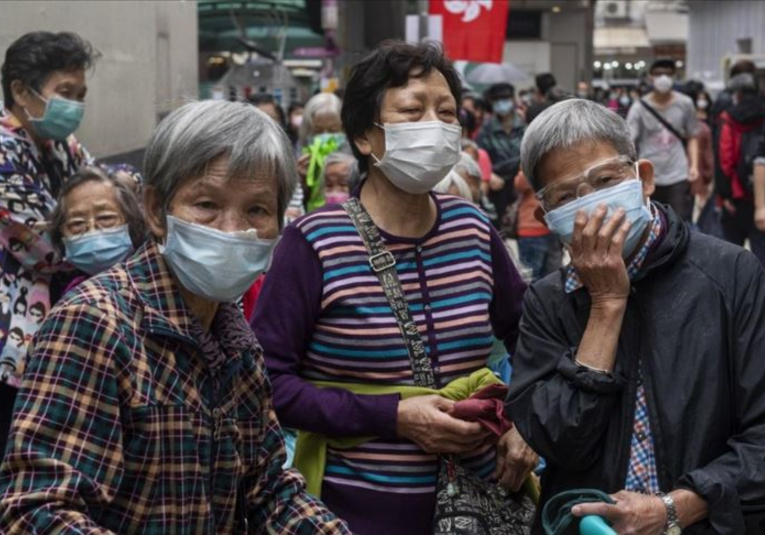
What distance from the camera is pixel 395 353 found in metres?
3.43

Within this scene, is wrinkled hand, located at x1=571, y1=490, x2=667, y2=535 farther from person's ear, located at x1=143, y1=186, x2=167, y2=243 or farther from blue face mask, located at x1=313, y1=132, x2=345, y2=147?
blue face mask, located at x1=313, y1=132, x2=345, y2=147

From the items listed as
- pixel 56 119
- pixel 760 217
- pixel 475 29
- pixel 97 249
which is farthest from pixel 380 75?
pixel 475 29

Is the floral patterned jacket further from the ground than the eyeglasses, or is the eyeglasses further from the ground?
the eyeglasses

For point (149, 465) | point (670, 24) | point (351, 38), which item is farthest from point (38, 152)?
point (670, 24)

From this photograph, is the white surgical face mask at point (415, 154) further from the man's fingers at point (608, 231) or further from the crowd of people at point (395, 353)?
the man's fingers at point (608, 231)

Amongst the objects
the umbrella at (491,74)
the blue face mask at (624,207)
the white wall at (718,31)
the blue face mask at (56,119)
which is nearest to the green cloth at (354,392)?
the blue face mask at (624,207)

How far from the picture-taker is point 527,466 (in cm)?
346

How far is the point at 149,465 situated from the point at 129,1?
685cm

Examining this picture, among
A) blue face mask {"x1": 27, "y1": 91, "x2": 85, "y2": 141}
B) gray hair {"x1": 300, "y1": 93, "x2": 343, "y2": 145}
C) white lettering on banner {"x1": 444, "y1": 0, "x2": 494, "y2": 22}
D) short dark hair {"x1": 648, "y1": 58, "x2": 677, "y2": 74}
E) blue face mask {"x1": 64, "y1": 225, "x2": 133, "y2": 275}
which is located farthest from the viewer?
white lettering on banner {"x1": 444, "y1": 0, "x2": 494, "y2": 22}

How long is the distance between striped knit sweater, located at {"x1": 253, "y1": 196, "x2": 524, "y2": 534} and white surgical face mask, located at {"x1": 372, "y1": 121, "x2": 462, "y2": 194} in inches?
7.1

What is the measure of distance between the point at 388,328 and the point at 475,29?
10308 mm

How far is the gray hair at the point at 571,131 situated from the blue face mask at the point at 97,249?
6.85 feet

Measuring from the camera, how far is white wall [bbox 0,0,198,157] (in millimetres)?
7539

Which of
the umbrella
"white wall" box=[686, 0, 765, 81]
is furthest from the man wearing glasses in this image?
"white wall" box=[686, 0, 765, 81]
